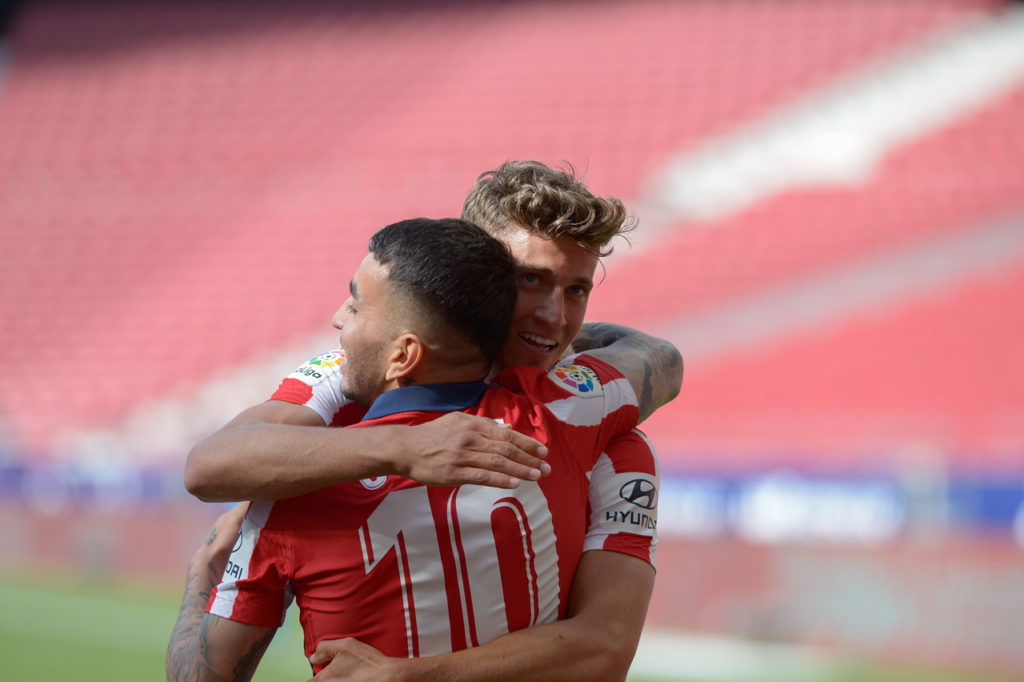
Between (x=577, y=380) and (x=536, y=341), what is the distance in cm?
24

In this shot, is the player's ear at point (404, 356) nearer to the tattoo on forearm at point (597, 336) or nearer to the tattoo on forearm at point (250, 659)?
the tattoo on forearm at point (250, 659)

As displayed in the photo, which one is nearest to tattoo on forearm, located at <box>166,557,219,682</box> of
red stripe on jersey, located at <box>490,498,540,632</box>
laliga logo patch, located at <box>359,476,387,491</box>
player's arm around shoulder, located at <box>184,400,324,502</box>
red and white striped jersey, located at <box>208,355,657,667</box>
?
red and white striped jersey, located at <box>208,355,657,667</box>

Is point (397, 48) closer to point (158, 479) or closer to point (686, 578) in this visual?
point (158, 479)

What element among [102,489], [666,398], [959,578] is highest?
[102,489]

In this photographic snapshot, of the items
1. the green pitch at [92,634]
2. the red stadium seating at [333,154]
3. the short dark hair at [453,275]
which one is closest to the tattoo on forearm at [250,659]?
the short dark hair at [453,275]

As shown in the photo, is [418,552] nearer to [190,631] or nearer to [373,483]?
[373,483]

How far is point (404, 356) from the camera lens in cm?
184

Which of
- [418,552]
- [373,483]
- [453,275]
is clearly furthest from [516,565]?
[453,275]

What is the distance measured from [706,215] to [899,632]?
27.2 ft

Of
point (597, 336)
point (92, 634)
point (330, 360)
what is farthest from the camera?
point (92, 634)

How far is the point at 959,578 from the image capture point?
21.0ft

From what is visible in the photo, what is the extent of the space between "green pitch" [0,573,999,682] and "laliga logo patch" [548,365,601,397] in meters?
5.27

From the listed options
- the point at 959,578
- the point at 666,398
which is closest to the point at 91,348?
the point at 959,578

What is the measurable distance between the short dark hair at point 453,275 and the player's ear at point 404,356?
0.05 metres
